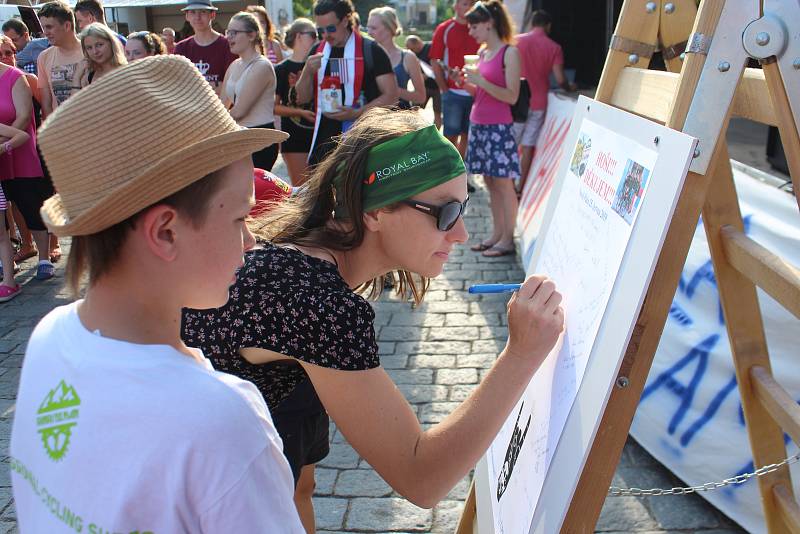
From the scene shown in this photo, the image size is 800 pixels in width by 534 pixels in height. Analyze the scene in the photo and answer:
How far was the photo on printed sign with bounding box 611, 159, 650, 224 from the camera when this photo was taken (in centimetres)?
148

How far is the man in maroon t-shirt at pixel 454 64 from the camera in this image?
7.65 metres

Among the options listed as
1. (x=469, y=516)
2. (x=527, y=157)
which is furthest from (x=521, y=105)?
(x=469, y=516)

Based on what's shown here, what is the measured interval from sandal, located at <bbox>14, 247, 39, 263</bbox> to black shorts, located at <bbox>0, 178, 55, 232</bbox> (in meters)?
0.81

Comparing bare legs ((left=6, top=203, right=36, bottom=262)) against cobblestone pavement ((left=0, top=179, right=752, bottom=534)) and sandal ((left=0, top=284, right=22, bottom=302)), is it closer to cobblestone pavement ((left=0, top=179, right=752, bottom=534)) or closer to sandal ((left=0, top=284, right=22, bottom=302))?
cobblestone pavement ((left=0, top=179, right=752, bottom=534))

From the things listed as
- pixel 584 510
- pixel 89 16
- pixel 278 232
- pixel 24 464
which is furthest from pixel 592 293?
pixel 89 16

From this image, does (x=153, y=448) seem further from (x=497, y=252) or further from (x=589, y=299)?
(x=497, y=252)

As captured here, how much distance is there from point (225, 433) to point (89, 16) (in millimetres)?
6648

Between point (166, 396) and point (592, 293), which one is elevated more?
point (166, 396)

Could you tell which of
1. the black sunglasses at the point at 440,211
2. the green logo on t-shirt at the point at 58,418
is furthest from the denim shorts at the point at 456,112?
the green logo on t-shirt at the point at 58,418

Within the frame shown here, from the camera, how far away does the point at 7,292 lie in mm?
5445

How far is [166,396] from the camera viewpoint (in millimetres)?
913

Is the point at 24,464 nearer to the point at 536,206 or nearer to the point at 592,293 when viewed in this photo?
the point at 592,293

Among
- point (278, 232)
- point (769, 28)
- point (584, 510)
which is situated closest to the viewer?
point (769, 28)

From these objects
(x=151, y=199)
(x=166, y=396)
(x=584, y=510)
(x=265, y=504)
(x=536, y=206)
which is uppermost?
(x=151, y=199)
